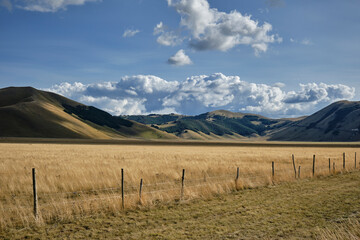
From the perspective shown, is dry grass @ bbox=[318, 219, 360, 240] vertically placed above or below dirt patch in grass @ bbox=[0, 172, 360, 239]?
above

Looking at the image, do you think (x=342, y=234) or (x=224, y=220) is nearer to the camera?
(x=342, y=234)

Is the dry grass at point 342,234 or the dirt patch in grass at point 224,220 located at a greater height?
the dry grass at point 342,234

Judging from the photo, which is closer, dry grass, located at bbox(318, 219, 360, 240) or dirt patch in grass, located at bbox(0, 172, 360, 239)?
dry grass, located at bbox(318, 219, 360, 240)

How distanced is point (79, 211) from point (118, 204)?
1.81 meters

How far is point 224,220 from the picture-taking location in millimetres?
11797

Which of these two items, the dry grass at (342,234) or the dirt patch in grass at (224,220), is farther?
the dirt patch in grass at (224,220)

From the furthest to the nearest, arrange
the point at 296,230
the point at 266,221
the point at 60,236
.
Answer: the point at 266,221 < the point at 296,230 < the point at 60,236

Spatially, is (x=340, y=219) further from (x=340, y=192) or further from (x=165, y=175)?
(x=165, y=175)

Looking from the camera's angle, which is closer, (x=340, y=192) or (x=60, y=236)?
(x=60, y=236)

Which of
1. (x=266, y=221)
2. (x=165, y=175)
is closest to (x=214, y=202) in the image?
(x=266, y=221)

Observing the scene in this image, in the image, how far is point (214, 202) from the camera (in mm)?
15180

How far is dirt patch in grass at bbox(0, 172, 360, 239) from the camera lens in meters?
10.1

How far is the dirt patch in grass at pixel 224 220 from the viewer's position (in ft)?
33.1

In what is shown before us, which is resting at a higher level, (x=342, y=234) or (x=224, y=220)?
(x=342, y=234)
